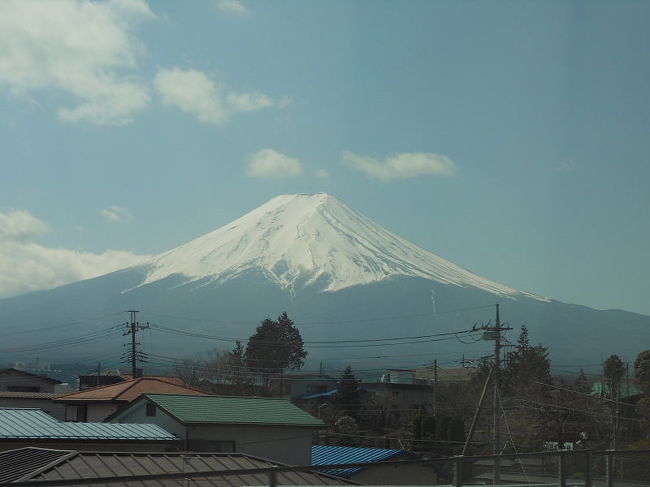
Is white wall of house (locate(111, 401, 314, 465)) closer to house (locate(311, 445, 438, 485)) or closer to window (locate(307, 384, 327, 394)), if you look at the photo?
house (locate(311, 445, 438, 485))

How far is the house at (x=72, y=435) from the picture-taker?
78.8 ft

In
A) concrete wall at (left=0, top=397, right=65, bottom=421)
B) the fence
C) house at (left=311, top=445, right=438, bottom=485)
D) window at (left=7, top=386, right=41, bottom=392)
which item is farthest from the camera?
window at (left=7, top=386, right=41, bottom=392)

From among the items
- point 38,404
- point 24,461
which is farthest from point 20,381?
point 24,461

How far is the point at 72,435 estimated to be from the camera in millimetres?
24516

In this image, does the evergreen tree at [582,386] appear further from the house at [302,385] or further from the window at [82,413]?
the window at [82,413]

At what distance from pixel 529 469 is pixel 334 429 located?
4582 cm

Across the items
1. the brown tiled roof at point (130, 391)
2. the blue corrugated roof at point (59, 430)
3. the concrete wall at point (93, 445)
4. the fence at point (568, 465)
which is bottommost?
the concrete wall at point (93, 445)

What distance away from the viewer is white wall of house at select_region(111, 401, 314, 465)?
98.6ft

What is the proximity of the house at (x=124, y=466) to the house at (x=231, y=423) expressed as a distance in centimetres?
932

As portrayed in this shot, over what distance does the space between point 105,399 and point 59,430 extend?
11.5m

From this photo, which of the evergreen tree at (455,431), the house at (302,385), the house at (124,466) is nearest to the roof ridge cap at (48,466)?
the house at (124,466)

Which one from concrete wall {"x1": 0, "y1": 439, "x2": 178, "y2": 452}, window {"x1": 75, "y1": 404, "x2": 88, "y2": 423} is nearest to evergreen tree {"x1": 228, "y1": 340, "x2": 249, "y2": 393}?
window {"x1": 75, "y1": 404, "x2": 88, "y2": 423}

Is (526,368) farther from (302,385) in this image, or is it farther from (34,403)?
(34,403)

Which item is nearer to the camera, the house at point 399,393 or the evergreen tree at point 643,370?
the evergreen tree at point 643,370
